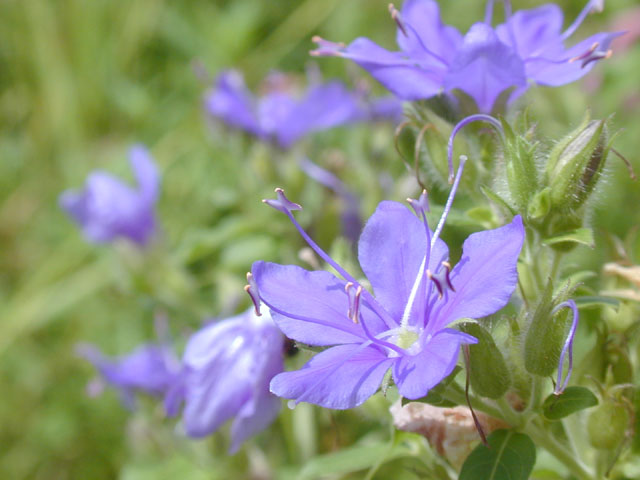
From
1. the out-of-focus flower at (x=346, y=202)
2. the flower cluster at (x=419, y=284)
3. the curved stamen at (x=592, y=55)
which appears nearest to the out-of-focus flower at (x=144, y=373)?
the flower cluster at (x=419, y=284)

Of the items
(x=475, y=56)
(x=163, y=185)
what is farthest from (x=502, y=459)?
(x=163, y=185)

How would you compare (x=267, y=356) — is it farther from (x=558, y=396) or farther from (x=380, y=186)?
(x=380, y=186)

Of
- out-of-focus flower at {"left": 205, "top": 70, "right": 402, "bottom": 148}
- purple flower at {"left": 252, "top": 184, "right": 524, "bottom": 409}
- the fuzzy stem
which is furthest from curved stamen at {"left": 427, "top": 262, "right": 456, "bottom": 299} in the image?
out-of-focus flower at {"left": 205, "top": 70, "right": 402, "bottom": 148}

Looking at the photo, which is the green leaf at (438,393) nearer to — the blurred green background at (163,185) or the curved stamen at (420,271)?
the curved stamen at (420,271)

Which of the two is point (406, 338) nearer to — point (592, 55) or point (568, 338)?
point (568, 338)

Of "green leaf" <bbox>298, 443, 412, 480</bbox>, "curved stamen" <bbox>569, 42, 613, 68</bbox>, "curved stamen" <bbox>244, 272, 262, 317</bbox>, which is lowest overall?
"green leaf" <bbox>298, 443, 412, 480</bbox>

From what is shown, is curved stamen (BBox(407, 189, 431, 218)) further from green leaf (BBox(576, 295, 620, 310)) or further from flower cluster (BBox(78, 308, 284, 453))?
flower cluster (BBox(78, 308, 284, 453))
